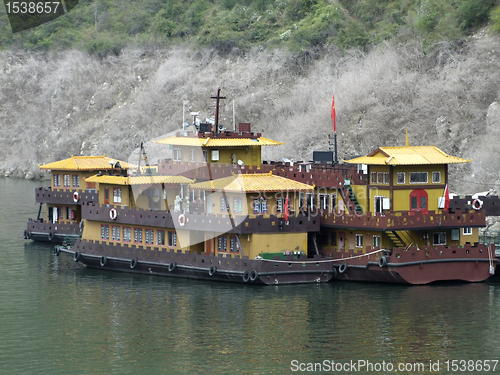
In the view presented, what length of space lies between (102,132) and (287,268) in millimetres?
79059

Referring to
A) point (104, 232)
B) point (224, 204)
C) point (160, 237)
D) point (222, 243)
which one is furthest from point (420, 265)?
A: point (104, 232)

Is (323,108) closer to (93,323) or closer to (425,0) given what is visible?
(425,0)

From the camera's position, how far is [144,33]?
458 ft

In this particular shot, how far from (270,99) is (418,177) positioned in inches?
2359

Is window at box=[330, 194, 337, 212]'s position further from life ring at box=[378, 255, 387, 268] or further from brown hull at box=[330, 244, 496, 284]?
life ring at box=[378, 255, 387, 268]

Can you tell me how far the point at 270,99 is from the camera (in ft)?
369

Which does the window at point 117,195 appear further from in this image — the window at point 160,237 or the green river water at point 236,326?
the green river water at point 236,326

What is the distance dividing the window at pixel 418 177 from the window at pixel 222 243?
398 inches

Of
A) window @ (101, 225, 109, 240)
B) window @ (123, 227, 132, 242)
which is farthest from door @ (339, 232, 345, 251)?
window @ (101, 225, 109, 240)

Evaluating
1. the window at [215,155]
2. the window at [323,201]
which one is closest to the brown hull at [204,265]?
the window at [323,201]

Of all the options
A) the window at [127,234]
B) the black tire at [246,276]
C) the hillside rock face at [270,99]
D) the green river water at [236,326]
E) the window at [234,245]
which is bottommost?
the green river water at [236,326]

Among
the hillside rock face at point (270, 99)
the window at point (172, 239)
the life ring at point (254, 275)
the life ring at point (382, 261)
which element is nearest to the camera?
the life ring at point (254, 275)

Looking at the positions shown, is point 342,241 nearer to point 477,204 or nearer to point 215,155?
point 477,204

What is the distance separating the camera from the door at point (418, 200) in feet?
175
